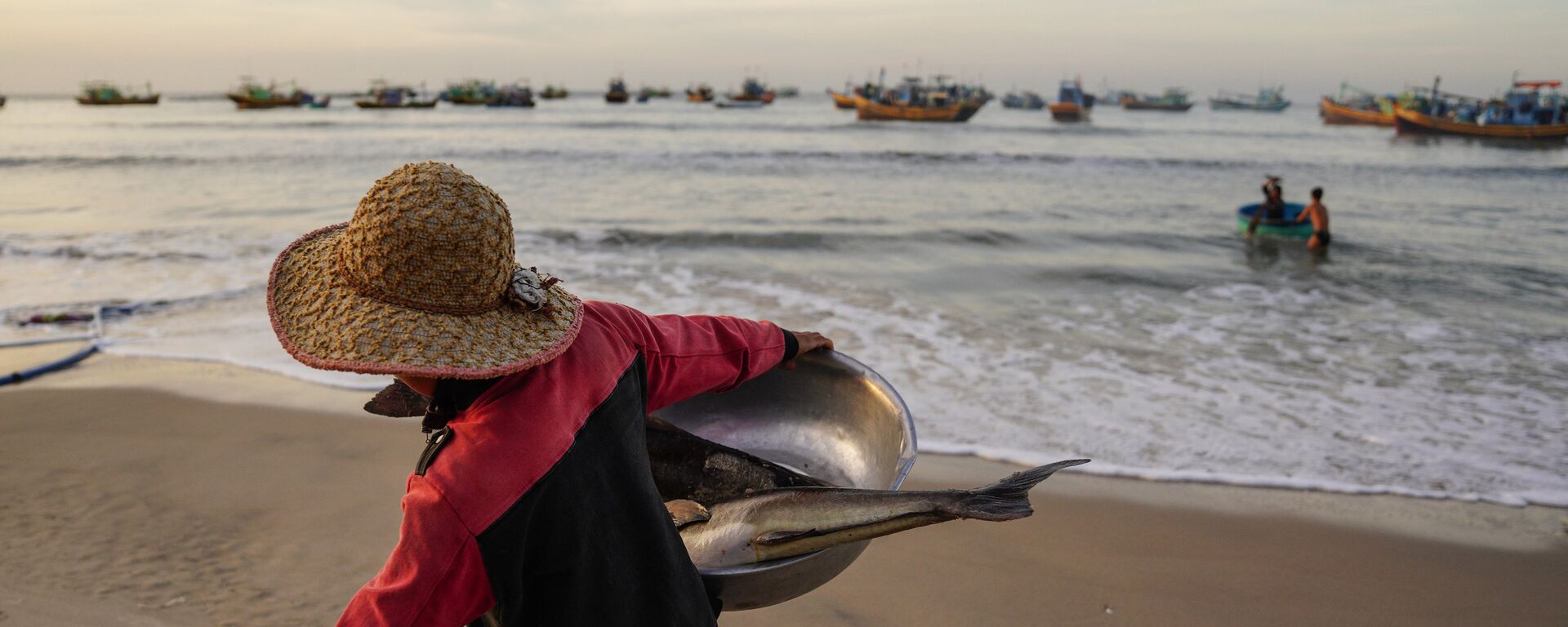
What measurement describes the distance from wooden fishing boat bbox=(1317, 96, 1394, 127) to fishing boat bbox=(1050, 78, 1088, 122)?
47.6 feet

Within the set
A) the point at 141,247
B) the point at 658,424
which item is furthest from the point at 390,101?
the point at 658,424

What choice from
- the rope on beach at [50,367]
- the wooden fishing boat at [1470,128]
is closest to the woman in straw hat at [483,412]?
the rope on beach at [50,367]

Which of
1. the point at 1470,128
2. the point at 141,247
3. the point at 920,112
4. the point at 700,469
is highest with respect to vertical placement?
the point at 920,112

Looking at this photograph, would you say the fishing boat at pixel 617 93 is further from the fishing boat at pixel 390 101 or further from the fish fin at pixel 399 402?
the fish fin at pixel 399 402

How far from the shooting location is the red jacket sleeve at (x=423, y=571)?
44.6 inches

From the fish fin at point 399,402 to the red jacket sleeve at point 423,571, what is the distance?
0.53m

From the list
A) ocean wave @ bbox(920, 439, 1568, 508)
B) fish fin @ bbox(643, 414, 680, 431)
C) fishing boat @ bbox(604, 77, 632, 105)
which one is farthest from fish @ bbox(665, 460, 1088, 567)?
fishing boat @ bbox(604, 77, 632, 105)

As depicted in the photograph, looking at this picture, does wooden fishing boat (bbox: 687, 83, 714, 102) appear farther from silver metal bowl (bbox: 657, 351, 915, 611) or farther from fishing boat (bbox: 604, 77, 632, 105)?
silver metal bowl (bbox: 657, 351, 915, 611)

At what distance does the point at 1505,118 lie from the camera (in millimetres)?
37750

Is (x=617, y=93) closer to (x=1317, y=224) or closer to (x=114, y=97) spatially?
(x=114, y=97)

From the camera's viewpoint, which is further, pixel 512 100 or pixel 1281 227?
pixel 512 100

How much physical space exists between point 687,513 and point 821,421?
0.53 metres

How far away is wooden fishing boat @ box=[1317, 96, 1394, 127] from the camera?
50750 millimetres

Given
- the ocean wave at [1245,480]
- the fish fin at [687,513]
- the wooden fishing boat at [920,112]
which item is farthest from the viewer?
the wooden fishing boat at [920,112]
